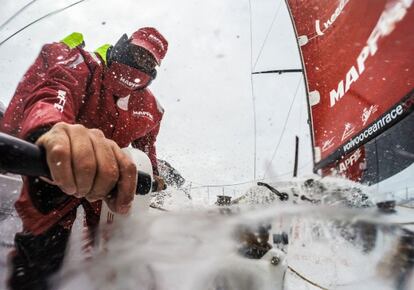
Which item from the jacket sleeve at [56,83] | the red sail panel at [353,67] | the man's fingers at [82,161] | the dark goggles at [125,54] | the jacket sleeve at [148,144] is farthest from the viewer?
the jacket sleeve at [148,144]

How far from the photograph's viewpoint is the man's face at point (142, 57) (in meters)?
1.79

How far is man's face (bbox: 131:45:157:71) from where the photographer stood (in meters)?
1.79

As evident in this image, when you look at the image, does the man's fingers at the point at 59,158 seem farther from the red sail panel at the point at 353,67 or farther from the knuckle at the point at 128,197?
the red sail panel at the point at 353,67

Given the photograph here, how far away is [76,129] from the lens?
66cm

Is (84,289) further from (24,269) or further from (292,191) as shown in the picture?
(292,191)

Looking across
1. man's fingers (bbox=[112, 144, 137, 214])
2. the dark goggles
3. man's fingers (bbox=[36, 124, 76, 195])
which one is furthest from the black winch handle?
the dark goggles

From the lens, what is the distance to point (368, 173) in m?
2.60

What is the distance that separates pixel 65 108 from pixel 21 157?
0.65m

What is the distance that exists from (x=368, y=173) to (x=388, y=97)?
106 centimetres

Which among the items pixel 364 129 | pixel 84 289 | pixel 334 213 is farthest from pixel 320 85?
pixel 84 289

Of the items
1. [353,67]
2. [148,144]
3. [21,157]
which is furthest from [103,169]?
[353,67]

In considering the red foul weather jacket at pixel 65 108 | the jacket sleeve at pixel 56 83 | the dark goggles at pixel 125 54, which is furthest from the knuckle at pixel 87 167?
the dark goggles at pixel 125 54

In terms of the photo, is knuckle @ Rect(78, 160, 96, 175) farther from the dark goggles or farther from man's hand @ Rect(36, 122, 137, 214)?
the dark goggles

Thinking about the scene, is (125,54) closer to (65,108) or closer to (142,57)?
(142,57)
